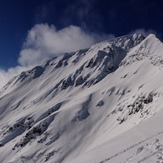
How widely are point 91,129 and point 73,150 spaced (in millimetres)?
22010

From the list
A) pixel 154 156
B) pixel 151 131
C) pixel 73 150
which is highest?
pixel 73 150

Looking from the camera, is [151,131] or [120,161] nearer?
[120,161]

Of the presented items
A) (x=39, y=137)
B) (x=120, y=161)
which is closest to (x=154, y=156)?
(x=120, y=161)

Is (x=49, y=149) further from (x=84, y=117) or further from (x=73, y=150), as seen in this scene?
(x=84, y=117)

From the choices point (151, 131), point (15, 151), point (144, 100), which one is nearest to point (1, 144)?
point (15, 151)

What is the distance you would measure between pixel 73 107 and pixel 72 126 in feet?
64.8

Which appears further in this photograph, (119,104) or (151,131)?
(119,104)

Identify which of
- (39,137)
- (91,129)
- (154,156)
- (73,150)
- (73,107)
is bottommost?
(154,156)

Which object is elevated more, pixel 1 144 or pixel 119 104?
pixel 1 144

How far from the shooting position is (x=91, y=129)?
573 feet

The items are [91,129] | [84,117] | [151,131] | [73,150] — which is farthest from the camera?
[84,117]

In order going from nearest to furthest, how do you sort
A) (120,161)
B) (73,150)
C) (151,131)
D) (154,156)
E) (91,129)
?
(154,156) < (120,161) < (151,131) < (73,150) < (91,129)

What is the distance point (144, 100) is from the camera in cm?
16488

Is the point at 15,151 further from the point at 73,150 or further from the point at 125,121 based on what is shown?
the point at 125,121
